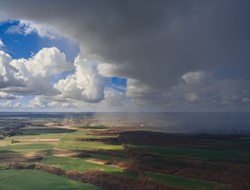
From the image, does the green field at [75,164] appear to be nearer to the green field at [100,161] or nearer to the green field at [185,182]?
the green field at [100,161]

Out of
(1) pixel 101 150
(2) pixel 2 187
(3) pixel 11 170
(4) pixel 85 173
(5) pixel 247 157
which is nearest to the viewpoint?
(2) pixel 2 187

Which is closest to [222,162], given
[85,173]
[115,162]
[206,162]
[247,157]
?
[206,162]

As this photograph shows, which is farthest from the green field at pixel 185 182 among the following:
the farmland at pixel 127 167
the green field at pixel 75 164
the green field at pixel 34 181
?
the green field at pixel 34 181

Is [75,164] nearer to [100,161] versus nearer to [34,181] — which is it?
[100,161]

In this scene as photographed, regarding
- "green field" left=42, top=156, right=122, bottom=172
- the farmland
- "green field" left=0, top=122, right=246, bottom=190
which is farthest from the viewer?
"green field" left=42, top=156, right=122, bottom=172

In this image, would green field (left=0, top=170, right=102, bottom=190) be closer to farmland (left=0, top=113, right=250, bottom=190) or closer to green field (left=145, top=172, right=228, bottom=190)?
farmland (left=0, top=113, right=250, bottom=190)

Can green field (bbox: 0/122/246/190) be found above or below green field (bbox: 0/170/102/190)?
above

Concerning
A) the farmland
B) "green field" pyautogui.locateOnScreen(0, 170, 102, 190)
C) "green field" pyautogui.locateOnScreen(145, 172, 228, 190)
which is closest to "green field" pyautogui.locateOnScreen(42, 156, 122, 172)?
the farmland

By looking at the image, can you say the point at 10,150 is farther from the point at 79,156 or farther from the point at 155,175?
Result: the point at 155,175
